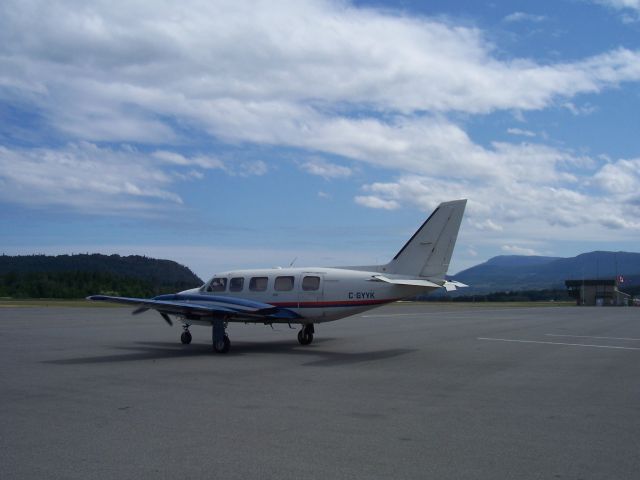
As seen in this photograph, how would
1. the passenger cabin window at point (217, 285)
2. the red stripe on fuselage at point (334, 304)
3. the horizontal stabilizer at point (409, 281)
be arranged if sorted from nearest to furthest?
the horizontal stabilizer at point (409, 281) → the red stripe on fuselage at point (334, 304) → the passenger cabin window at point (217, 285)

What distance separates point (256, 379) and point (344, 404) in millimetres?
3553

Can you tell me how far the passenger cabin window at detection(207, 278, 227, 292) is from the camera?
2284 centimetres

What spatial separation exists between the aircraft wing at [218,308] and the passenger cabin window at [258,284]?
491 millimetres

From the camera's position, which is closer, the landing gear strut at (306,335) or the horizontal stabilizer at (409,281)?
the horizontal stabilizer at (409,281)

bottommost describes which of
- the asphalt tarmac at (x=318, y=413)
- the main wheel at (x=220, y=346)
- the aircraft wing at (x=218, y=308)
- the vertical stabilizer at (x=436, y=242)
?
the asphalt tarmac at (x=318, y=413)

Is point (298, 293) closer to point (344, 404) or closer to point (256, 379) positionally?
point (256, 379)

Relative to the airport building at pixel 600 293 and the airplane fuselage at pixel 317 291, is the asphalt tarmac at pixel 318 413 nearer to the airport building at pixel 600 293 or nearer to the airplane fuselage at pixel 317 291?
the airplane fuselage at pixel 317 291

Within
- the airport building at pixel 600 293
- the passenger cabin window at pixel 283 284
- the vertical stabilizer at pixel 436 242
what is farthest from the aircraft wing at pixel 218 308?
the airport building at pixel 600 293

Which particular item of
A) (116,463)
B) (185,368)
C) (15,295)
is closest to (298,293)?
(185,368)

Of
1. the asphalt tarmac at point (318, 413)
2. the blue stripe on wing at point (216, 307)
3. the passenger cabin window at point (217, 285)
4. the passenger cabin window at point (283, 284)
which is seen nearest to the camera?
the asphalt tarmac at point (318, 413)

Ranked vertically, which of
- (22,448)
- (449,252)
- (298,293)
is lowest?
(22,448)

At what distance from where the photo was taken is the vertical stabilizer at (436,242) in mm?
20188

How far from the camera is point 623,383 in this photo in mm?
14086

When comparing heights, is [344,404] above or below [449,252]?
below
